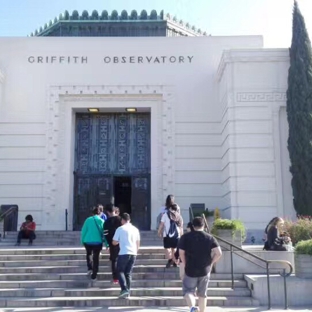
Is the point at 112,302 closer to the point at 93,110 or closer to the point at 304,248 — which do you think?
the point at 304,248

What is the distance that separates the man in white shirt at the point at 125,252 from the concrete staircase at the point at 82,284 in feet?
1.14

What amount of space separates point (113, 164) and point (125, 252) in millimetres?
10460

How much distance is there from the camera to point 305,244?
29.3ft

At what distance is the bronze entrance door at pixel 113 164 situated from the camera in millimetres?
18156

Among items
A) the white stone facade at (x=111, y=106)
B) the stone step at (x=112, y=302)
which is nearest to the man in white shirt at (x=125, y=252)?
the stone step at (x=112, y=302)

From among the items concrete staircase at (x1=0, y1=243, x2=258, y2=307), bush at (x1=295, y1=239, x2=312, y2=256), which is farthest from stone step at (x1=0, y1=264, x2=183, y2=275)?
bush at (x1=295, y1=239, x2=312, y2=256)

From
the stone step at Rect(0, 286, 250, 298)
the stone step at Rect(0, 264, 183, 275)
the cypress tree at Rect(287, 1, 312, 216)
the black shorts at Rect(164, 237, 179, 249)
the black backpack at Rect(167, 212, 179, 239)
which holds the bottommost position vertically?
the stone step at Rect(0, 286, 250, 298)

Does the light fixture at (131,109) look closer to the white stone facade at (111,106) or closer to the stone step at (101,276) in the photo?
the white stone facade at (111,106)

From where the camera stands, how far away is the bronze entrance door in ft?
59.6

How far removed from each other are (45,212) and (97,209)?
26.7 ft

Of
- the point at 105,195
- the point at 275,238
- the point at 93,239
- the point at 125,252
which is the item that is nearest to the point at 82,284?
the point at 93,239

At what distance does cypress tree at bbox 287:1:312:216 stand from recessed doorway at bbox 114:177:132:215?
721 centimetres

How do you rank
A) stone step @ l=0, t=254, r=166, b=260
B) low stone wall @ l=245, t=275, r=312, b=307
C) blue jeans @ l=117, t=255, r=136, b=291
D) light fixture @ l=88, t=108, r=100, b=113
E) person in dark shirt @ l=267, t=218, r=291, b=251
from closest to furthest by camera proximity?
blue jeans @ l=117, t=255, r=136, b=291 → low stone wall @ l=245, t=275, r=312, b=307 → person in dark shirt @ l=267, t=218, r=291, b=251 → stone step @ l=0, t=254, r=166, b=260 → light fixture @ l=88, t=108, r=100, b=113

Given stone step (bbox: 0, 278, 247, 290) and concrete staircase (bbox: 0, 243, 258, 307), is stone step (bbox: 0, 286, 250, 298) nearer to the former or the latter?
concrete staircase (bbox: 0, 243, 258, 307)
